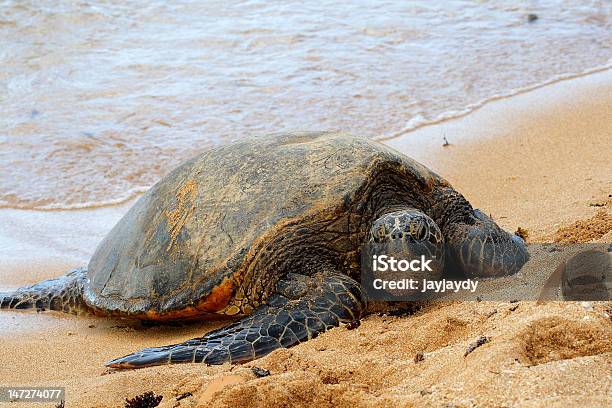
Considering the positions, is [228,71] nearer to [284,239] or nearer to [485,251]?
[284,239]

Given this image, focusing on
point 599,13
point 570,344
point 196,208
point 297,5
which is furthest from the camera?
point 297,5

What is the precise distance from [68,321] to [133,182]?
3.01 metres

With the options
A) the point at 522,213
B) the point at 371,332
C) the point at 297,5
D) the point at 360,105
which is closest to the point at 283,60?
the point at 360,105

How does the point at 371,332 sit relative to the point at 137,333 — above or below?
above

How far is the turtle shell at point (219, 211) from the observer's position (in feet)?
13.9

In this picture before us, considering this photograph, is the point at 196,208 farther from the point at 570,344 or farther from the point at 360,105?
the point at 360,105

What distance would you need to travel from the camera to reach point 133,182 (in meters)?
7.86

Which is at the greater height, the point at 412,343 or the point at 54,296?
the point at 412,343

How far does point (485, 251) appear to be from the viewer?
4.27m

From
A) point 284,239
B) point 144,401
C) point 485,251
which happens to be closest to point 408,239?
point 485,251

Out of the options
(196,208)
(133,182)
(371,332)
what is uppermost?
(196,208)

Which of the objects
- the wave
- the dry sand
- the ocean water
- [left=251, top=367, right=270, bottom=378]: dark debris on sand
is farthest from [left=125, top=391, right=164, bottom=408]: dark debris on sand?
the wave

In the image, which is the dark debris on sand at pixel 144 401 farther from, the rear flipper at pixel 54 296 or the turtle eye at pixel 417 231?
the rear flipper at pixel 54 296

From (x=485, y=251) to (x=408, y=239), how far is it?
0.58m
